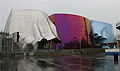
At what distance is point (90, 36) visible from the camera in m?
65.2

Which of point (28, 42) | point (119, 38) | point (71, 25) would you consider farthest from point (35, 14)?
point (119, 38)

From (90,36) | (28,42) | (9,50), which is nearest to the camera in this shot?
(9,50)

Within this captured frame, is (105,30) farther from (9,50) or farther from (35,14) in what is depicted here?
(9,50)

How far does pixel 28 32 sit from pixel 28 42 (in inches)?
144

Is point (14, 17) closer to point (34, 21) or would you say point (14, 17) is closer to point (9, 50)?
point (34, 21)

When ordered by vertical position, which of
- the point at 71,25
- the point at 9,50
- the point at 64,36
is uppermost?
the point at 71,25

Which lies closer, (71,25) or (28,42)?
(28,42)

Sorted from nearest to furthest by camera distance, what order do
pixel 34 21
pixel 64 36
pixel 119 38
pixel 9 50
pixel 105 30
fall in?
pixel 9 50
pixel 119 38
pixel 34 21
pixel 64 36
pixel 105 30

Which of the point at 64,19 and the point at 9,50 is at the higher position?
the point at 64,19

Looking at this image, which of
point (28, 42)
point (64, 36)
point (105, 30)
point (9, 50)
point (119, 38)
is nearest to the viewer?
point (9, 50)

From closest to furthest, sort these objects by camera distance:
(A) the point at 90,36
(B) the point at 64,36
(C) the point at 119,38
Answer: (C) the point at 119,38 → (B) the point at 64,36 → (A) the point at 90,36

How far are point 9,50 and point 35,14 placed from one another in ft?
85.0

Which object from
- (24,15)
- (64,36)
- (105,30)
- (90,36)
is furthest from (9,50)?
(105,30)

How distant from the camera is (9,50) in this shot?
74.2ft
